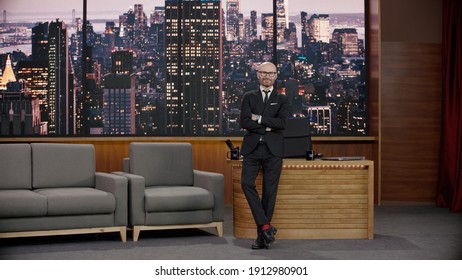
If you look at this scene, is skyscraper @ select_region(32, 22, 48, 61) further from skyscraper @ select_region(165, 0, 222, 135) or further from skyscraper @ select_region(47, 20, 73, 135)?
skyscraper @ select_region(165, 0, 222, 135)

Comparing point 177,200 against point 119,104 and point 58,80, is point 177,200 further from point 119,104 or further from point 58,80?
point 58,80

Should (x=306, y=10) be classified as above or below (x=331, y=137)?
above

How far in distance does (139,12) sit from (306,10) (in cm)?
234

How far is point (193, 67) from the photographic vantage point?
10547mm

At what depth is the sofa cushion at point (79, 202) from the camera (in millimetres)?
6801

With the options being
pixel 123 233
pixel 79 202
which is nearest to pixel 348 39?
pixel 123 233

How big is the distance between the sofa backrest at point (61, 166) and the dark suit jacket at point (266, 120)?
1.82 meters

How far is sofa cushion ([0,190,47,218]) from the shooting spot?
6662mm

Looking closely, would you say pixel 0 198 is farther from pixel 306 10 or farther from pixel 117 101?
pixel 306 10

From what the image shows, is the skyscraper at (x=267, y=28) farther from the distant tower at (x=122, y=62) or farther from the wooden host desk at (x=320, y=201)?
the wooden host desk at (x=320, y=201)

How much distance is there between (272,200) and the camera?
263 inches

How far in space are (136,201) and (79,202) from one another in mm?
541

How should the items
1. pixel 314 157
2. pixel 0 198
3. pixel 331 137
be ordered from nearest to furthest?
1. pixel 0 198
2. pixel 314 157
3. pixel 331 137

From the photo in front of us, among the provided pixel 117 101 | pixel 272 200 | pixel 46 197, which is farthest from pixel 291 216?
pixel 117 101
